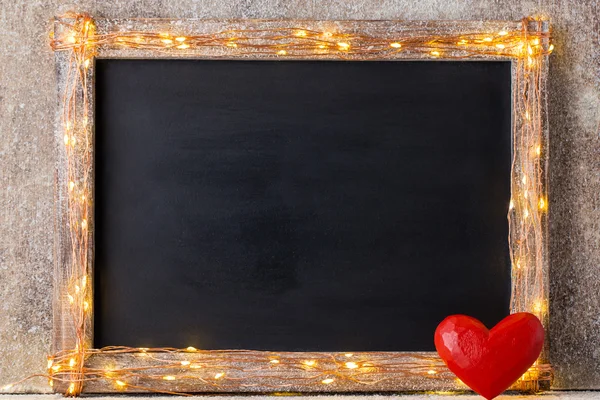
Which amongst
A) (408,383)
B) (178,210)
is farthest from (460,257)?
(178,210)

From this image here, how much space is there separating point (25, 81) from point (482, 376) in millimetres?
1254

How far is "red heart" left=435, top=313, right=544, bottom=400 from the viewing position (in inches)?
36.7

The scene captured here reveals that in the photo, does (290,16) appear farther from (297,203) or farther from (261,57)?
(297,203)

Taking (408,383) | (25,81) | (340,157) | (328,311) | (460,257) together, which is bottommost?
(408,383)

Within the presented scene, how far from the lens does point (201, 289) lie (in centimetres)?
108

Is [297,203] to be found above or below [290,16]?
below

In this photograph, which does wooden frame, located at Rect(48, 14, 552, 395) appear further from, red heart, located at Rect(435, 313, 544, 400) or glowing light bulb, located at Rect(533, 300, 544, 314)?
red heart, located at Rect(435, 313, 544, 400)

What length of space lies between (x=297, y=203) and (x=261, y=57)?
361 mm

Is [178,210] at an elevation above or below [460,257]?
above

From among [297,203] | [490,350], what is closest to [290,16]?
[297,203]

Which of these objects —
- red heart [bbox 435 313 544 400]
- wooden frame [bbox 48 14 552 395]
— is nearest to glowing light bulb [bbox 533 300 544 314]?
wooden frame [bbox 48 14 552 395]

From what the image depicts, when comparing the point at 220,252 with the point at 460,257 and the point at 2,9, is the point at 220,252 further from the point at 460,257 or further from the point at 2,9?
the point at 2,9

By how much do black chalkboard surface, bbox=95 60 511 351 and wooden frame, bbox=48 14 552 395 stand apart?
29 mm

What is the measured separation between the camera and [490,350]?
93 cm
